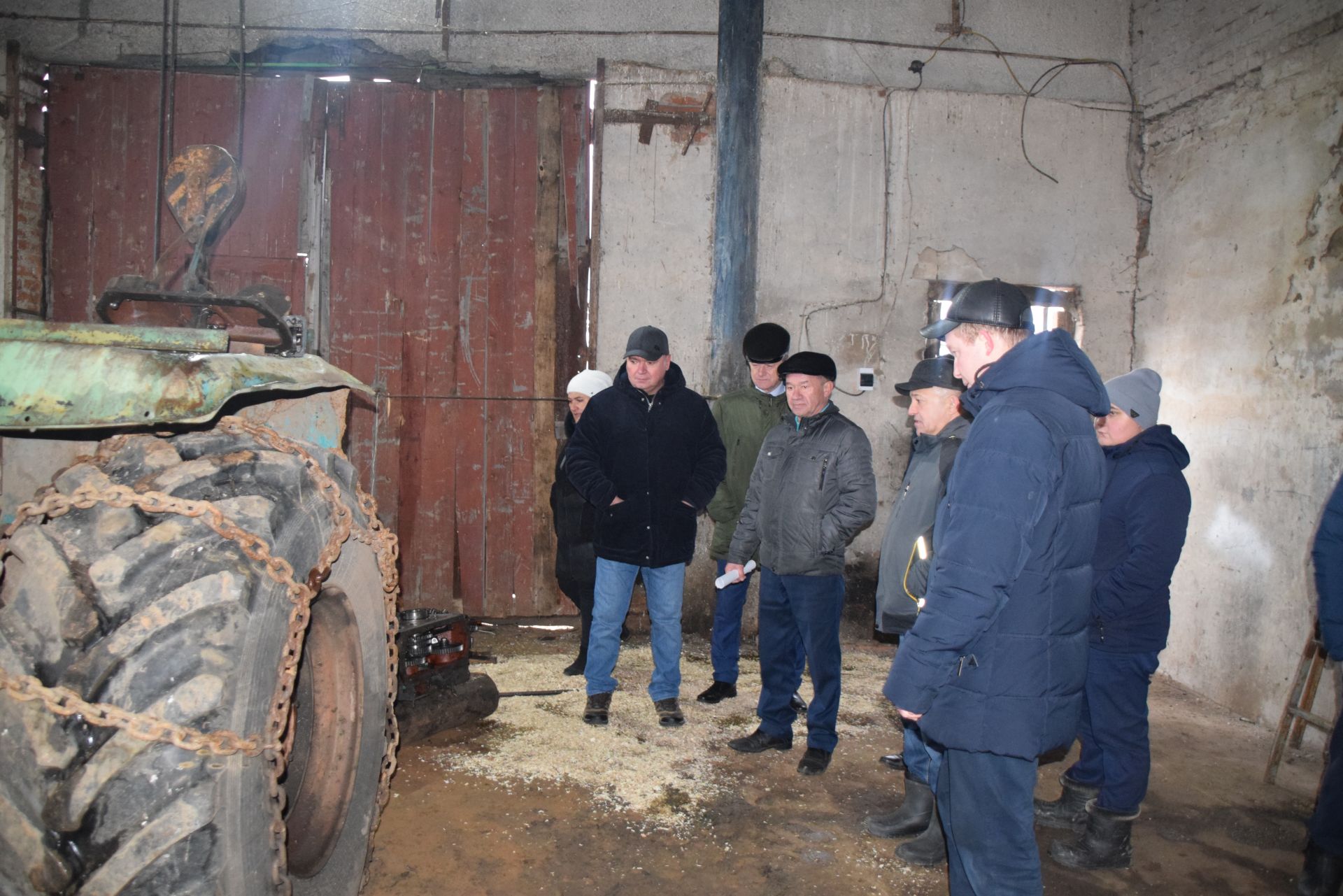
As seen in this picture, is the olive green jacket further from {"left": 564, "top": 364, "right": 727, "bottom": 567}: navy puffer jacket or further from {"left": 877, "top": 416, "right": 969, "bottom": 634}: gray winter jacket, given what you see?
{"left": 877, "top": 416, "right": 969, "bottom": 634}: gray winter jacket

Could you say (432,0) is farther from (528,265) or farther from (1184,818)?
(1184,818)

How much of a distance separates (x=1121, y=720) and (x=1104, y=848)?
0.46 meters

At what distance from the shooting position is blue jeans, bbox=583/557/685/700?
4.35 m

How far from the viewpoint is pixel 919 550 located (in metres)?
3.03

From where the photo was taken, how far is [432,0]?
5.96m

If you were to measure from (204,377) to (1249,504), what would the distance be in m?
5.38

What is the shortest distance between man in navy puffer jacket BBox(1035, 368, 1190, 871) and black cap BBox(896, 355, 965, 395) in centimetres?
58

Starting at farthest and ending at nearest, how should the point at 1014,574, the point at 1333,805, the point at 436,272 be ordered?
1. the point at 436,272
2. the point at 1333,805
3. the point at 1014,574

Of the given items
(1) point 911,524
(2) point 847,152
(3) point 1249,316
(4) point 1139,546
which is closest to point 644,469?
A: (1) point 911,524

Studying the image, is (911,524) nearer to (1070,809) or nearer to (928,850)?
(928,850)

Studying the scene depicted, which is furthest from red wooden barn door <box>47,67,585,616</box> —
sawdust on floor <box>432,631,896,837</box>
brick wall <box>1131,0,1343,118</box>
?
brick wall <box>1131,0,1343,118</box>

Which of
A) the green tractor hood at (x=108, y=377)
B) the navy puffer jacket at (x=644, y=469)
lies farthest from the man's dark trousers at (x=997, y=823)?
the navy puffer jacket at (x=644, y=469)

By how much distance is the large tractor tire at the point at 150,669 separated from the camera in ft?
4.62

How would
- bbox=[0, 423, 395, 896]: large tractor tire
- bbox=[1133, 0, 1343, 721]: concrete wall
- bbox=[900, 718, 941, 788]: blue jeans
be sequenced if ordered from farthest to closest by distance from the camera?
bbox=[1133, 0, 1343, 721]: concrete wall, bbox=[900, 718, 941, 788]: blue jeans, bbox=[0, 423, 395, 896]: large tractor tire
